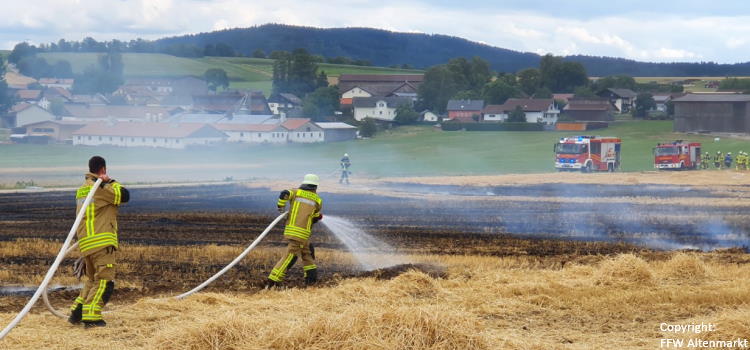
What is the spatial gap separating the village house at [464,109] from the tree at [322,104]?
15.9m

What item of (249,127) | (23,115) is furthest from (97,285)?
(23,115)

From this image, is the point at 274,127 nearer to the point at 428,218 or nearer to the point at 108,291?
the point at 428,218

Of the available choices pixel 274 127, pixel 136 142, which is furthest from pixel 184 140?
pixel 274 127

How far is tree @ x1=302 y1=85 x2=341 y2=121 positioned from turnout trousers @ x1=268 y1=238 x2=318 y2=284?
109253 mm

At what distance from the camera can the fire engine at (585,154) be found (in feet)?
197

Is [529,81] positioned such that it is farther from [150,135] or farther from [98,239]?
[98,239]

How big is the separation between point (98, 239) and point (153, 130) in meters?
90.4

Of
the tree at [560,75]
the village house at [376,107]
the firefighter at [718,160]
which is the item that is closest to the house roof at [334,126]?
the village house at [376,107]

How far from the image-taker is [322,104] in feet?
427

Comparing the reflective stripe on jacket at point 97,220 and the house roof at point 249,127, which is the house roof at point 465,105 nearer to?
the house roof at point 249,127

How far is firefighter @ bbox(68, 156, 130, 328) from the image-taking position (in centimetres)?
1237

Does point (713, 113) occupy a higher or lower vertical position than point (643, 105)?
lower

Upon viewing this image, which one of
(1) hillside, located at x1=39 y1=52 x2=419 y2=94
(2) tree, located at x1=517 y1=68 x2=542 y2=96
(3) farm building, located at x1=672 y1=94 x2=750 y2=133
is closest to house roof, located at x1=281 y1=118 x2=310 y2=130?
(3) farm building, located at x1=672 y1=94 x2=750 y2=133

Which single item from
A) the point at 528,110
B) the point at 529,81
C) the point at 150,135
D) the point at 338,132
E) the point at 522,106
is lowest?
the point at 338,132
